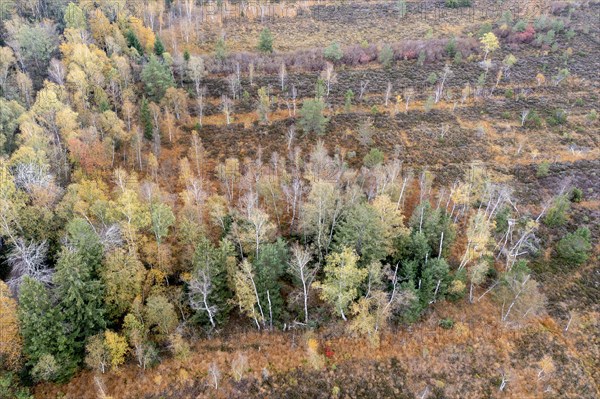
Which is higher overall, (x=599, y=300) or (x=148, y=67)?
(x=148, y=67)

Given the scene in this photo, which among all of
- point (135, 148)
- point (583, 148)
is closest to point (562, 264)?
point (583, 148)

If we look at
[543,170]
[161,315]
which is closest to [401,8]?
[543,170]

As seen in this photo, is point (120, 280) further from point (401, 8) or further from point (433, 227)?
point (401, 8)

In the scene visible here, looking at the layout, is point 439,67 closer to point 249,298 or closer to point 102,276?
point 249,298

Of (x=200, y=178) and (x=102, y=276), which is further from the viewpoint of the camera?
(x=200, y=178)

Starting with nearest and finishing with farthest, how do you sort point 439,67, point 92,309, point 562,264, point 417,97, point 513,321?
1. point 92,309
2. point 513,321
3. point 562,264
4. point 417,97
5. point 439,67

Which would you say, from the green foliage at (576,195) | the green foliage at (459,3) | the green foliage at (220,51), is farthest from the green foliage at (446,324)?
the green foliage at (459,3)
